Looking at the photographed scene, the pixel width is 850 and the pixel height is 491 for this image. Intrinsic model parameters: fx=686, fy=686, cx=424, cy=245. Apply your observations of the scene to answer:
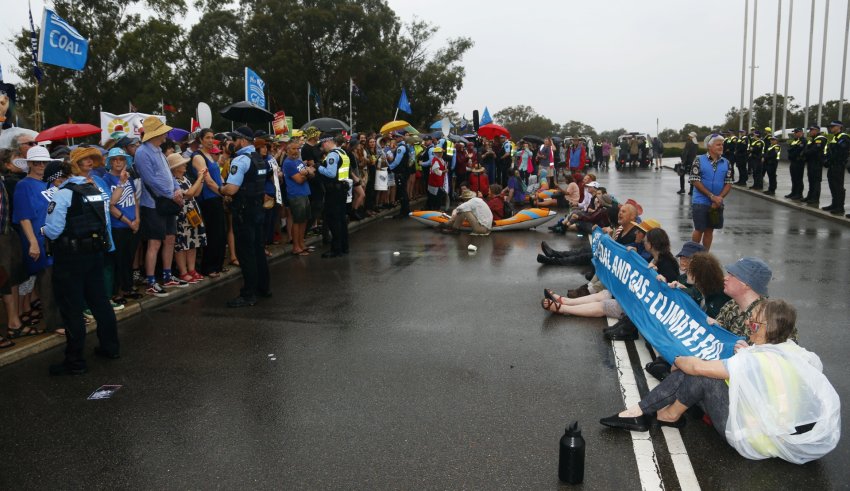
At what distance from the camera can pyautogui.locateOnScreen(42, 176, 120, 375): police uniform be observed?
5.88m

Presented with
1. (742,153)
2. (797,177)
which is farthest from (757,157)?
(797,177)

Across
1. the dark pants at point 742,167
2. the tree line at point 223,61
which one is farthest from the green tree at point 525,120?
the dark pants at point 742,167

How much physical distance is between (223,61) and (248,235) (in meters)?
41.2

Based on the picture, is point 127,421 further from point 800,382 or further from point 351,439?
point 800,382

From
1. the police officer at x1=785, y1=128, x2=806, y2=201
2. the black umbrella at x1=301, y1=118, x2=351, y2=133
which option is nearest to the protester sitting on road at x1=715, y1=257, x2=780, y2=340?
the black umbrella at x1=301, y1=118, x2=351, y2=133

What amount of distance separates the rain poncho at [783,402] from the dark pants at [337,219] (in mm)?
8385

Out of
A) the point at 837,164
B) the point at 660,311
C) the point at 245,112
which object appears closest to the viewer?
the point at 660,311

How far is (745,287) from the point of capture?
499 cm

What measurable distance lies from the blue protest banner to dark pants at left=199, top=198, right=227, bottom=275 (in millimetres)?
5379

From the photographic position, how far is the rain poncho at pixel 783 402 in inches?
158

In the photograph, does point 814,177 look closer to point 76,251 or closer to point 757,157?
point 757,157

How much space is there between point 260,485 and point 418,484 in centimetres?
93

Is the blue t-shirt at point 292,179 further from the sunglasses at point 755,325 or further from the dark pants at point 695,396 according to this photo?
the sunglasses at point 755,325

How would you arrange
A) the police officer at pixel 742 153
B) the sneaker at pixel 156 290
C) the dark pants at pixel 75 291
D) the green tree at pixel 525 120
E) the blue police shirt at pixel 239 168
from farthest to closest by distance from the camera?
1. the green tree at pixel 525 120
2. the police officer at pixel 742 153
3. the sneaker at pixel 156 290
4. the blue police shirt at pixel 239 168
5. the dark pants at pixel 75 291
